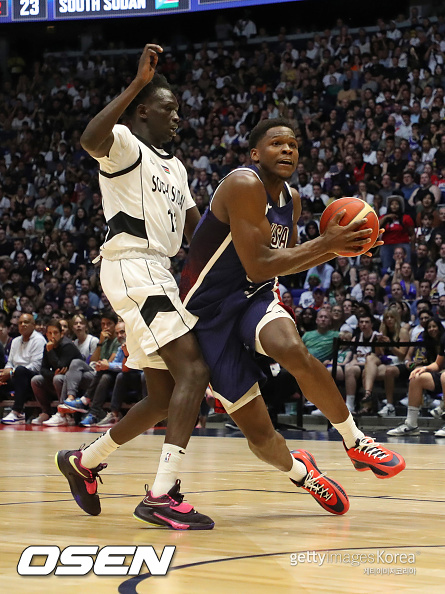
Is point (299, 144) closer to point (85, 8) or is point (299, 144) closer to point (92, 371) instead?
point (92, 371)

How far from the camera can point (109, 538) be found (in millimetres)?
3002

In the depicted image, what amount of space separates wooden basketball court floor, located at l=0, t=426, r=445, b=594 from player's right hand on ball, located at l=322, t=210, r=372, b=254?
105cm

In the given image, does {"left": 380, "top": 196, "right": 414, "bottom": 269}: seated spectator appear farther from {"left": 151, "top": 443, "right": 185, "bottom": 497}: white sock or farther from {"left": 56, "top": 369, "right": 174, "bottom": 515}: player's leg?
{"left": 151, "top": 443, "right": 185, "bottom": 497}: white sock

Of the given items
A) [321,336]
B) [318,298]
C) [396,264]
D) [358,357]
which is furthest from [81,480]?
[396,264]

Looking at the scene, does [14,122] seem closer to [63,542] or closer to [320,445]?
[320,445]

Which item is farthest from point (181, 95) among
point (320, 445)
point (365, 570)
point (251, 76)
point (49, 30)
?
point (365, 570)

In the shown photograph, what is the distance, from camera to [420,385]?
9391 millimetres

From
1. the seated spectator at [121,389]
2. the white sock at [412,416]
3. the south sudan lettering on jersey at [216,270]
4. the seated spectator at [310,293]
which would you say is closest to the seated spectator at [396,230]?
the seated spectator at [310,293]

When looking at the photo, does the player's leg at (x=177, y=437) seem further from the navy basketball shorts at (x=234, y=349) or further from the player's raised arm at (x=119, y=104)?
the player's raised arm at (x=119, y=104)

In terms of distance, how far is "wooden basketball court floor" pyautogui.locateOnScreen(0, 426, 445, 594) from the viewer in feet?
7.41

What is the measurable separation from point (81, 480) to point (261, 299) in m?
1.07

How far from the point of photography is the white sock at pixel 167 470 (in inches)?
133

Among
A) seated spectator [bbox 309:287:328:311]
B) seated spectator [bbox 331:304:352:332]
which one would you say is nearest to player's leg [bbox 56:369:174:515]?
seated spectator [bbox 331:304:352:332]

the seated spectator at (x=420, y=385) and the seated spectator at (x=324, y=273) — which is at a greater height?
the seated spectator at (x=324, y=273)
